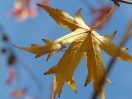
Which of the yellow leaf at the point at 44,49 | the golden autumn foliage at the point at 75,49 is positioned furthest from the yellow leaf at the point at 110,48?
the yellow leaf at the point at 44,49

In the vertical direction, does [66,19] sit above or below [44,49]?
above

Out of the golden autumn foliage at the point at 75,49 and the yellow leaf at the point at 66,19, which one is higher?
the yellow leaf at the point at 66,19

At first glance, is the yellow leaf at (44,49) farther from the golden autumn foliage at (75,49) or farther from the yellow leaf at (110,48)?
the yellow leaf at (110,48)

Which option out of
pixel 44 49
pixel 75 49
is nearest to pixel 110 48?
pixel 75 49

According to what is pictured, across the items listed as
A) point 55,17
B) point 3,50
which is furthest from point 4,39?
point 55,17

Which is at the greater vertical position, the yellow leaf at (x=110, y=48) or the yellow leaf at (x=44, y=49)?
the yellow leaf at (x=110, y=48)

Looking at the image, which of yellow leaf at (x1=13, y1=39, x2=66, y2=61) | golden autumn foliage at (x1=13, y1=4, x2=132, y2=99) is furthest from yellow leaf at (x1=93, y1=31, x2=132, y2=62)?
yellow leaf at (x1=13, y1=39, x2=66, y2=61)

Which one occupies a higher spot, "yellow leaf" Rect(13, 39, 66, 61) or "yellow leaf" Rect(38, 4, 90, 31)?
"yellow leaf" Rect(38, 4, 90, 31)

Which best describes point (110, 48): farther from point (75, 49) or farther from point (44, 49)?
point (44, 49)

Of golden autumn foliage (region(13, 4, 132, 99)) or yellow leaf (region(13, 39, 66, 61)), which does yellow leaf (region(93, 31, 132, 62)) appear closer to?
golden autumn foliage (region(13, 4, 132, 99))
